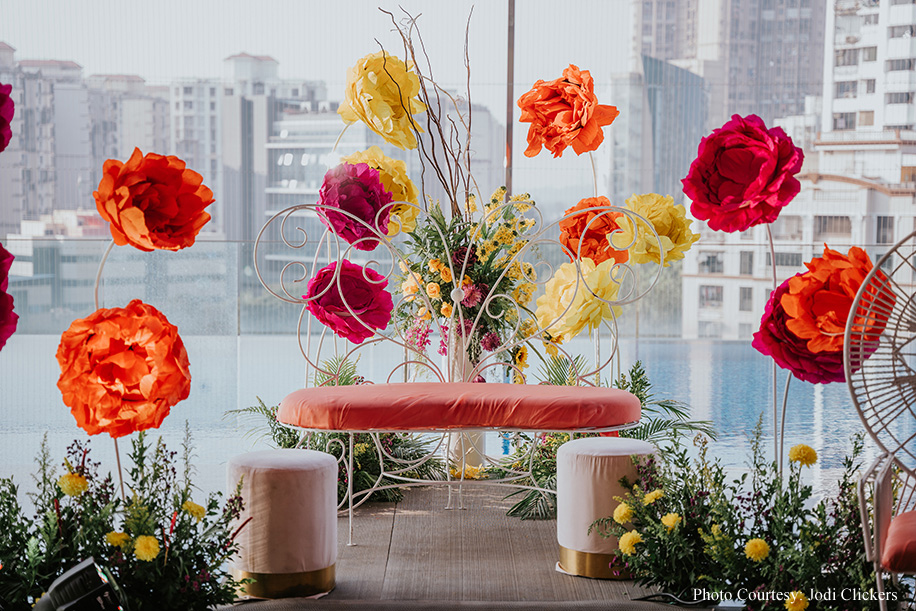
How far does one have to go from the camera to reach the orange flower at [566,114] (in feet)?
10.5

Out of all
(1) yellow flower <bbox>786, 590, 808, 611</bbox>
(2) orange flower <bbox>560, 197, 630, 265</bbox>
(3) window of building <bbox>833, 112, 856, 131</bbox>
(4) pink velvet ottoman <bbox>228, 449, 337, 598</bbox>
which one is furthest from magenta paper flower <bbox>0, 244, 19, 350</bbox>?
(3) window of building <bbox>833, 112, 856, 131</bbox>

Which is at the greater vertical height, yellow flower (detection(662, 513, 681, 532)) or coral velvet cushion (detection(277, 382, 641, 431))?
coral velvet cushion (detection(277, 382, 641, 431))

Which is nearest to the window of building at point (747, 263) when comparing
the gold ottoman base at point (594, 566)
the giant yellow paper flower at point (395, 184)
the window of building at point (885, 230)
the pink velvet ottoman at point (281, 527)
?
the window of building at point (885, 230)

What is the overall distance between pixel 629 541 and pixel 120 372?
4.23ft

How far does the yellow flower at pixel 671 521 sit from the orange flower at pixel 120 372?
1.20m

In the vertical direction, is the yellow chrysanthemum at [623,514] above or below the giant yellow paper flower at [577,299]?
below

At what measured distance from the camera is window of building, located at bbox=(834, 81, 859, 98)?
8648 millimetres

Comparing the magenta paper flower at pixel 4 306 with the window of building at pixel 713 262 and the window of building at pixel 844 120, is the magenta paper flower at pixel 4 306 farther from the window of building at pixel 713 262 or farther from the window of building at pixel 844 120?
the window of building at pixel 844 120

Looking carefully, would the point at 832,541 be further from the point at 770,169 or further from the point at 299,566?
the point at 299,566

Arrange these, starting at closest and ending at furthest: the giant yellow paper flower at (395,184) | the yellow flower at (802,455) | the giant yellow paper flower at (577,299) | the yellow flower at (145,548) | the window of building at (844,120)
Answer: the yellow flower at (145,548) < the yellow flower at (802,455) < the giant yellow paper flower at (577,299) < the giant yellow paper flower at (395,184) < the window of building at (844,120)

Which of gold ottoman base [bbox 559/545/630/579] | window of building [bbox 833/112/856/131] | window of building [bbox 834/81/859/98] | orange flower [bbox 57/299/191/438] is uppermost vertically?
window of building [bbox 834/81/859/98]

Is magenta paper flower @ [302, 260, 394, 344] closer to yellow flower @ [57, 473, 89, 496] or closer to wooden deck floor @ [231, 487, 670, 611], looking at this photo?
wooden deck floor @ [231, 487, 670, 611]

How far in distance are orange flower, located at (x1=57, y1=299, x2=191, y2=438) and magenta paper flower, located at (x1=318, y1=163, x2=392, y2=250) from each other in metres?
1.08

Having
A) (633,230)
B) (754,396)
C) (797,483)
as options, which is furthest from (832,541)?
(754,396)
